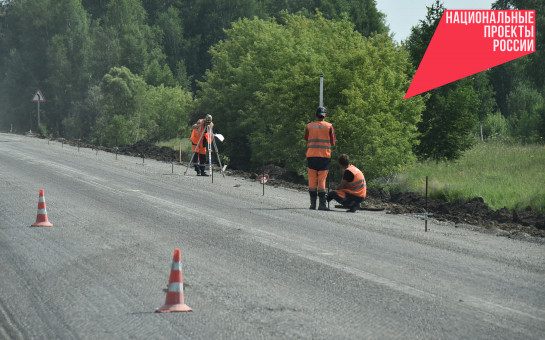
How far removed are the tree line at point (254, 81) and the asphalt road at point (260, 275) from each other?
42.3ft

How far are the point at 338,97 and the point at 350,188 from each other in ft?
44.6

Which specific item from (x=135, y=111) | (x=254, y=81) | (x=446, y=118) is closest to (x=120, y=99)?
(x=135, y=111)

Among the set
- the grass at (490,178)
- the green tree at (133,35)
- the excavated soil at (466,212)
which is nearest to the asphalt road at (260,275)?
the excavated soil at (466,212)

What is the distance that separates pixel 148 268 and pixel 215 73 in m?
41.4

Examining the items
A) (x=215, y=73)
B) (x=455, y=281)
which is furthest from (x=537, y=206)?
(x=215, y=73)

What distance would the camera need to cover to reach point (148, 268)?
915 centimetres

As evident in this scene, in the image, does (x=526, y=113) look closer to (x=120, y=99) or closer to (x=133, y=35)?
(x=120, y=99)

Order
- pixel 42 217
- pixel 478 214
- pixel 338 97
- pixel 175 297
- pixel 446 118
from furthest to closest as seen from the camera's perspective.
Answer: pixel 446 118
pixel 338 97
pixel 478 214
pixel 42 217
pixel 175 297

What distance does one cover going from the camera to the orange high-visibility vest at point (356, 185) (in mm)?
15289

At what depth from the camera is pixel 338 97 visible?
28.6 m

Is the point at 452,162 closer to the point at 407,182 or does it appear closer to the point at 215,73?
the point at 407,182

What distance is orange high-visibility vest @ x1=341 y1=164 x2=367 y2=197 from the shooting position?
15.3 meters

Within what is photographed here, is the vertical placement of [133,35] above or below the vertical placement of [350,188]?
above

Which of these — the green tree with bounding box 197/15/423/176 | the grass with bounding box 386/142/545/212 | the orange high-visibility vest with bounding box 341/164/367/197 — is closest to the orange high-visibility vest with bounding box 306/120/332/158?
the orange high-visibility vest with bounding box 341/164/367/197
